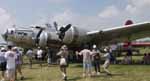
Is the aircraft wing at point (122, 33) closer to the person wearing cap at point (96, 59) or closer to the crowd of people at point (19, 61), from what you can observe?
the person wearing cap at point (96, 59)

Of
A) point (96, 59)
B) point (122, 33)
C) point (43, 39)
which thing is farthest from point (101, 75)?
point (122, 33)

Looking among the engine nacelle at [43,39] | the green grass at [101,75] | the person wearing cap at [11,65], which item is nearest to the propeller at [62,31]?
the engine nacelle at [43,39]

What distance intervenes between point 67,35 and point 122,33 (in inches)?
193

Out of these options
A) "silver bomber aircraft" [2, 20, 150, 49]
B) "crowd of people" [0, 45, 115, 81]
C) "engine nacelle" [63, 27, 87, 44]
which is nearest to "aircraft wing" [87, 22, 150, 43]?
"silver bomber aircraft" [2, 20, 150, 49]

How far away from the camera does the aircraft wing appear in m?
24.1

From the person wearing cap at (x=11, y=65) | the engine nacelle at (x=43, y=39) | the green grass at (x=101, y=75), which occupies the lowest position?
the green grass at (x=101, y=75)

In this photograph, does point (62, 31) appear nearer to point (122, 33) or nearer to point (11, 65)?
point (122, 33)

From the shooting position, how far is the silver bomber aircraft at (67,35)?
23.9m

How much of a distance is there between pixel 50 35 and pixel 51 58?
7.81ft

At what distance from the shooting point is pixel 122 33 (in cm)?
2602

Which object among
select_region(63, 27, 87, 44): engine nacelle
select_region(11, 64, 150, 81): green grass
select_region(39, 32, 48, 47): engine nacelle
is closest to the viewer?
select_region(11, 64, 150, 81): green grass

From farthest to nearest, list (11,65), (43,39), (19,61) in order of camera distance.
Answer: (43,39)
(19,61)
(11,65)

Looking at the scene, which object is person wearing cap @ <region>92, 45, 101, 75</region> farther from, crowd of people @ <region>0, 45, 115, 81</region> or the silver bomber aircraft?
the silver bomber aircraft

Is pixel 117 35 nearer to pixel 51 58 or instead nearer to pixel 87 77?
pixel 51 58
